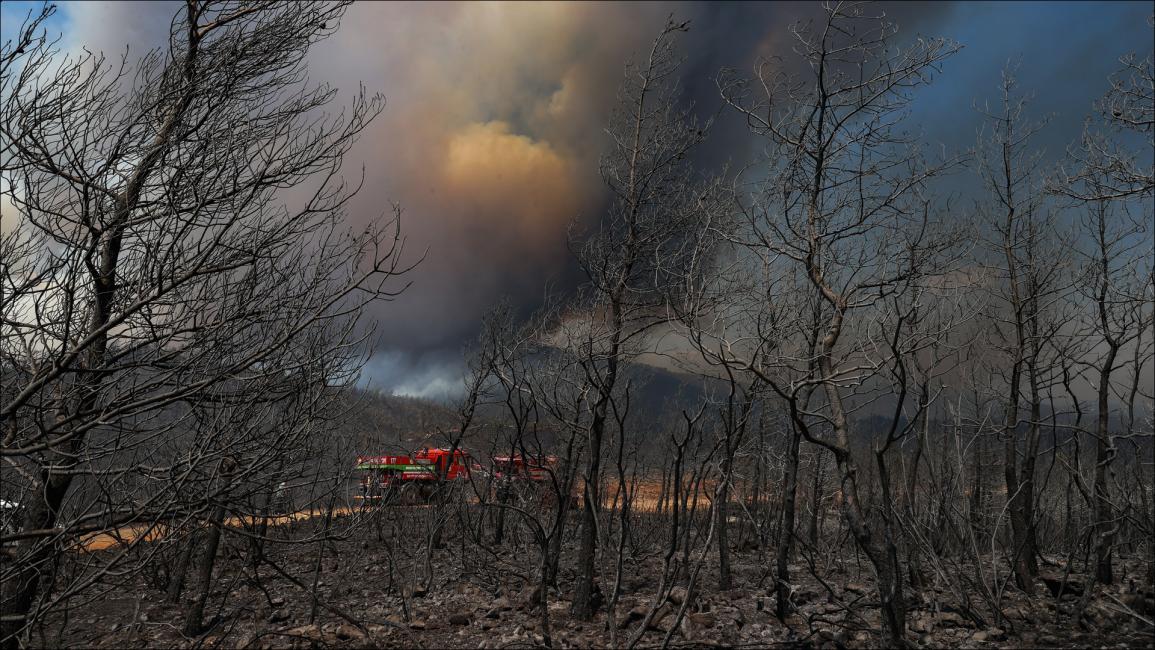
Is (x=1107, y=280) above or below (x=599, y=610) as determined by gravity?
above

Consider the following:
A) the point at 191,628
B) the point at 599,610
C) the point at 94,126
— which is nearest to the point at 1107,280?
the point at 599,610

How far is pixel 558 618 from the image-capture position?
8.67m

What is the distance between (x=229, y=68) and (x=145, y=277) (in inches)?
88.8

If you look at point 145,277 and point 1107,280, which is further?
point 1107,280

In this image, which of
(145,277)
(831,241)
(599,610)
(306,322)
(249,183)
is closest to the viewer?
(145,277)

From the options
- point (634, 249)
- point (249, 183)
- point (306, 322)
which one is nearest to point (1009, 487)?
point (634, 249)

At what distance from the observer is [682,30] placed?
930 cm

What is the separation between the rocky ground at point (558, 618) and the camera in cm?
755

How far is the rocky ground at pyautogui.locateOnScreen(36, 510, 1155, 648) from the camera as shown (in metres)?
7.55

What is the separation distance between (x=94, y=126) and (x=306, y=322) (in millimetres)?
2220

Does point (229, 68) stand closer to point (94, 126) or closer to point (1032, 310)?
point (94, 126)

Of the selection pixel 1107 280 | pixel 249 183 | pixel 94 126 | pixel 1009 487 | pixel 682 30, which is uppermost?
pixel 682 30

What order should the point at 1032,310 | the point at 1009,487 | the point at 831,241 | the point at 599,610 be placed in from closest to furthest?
the point at 831,241
the point at 599,610
the point at 1009,487
the point at 1032,310

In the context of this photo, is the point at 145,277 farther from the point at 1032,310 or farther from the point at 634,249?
the point at 1032,310
